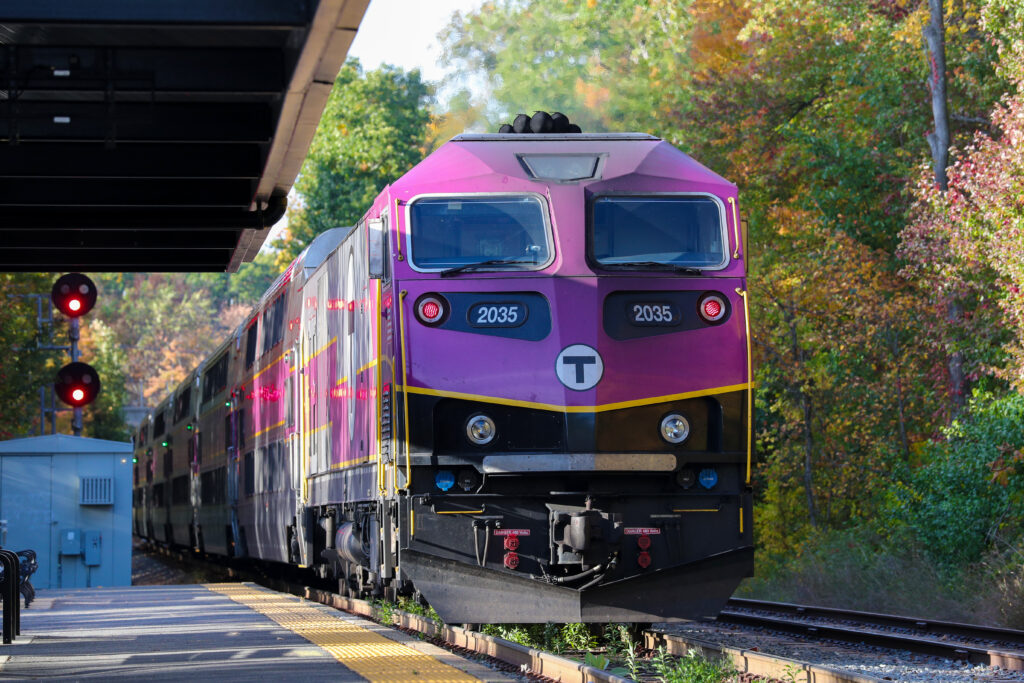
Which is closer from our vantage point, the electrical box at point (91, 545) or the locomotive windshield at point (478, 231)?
the locomotive windshield at point (478, 231)

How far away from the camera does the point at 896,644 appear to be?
11.9 meters

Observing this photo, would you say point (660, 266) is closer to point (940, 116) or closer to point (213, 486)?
point (940, 116)

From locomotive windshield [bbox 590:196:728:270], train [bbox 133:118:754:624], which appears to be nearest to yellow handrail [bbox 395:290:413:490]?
train [bbox 133:118:754:624]

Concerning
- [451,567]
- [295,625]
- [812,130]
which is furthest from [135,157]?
[812,130]

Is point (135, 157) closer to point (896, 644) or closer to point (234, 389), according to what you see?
point (896, 644)

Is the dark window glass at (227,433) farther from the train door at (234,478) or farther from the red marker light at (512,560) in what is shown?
the red marker light at (512,560)

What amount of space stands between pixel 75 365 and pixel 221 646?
21.3 ft

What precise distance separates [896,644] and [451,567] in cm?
415

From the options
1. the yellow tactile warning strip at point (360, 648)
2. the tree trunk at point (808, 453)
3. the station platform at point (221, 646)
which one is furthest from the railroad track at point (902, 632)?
the tree trunk at point (808, 453)

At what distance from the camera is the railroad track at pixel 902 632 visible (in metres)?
10.8

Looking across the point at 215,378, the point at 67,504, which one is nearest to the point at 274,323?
the point at 67,504

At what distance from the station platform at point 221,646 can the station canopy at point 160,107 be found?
3.72 m

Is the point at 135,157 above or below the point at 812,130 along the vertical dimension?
below

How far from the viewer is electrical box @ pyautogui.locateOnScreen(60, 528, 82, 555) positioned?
24.9m
